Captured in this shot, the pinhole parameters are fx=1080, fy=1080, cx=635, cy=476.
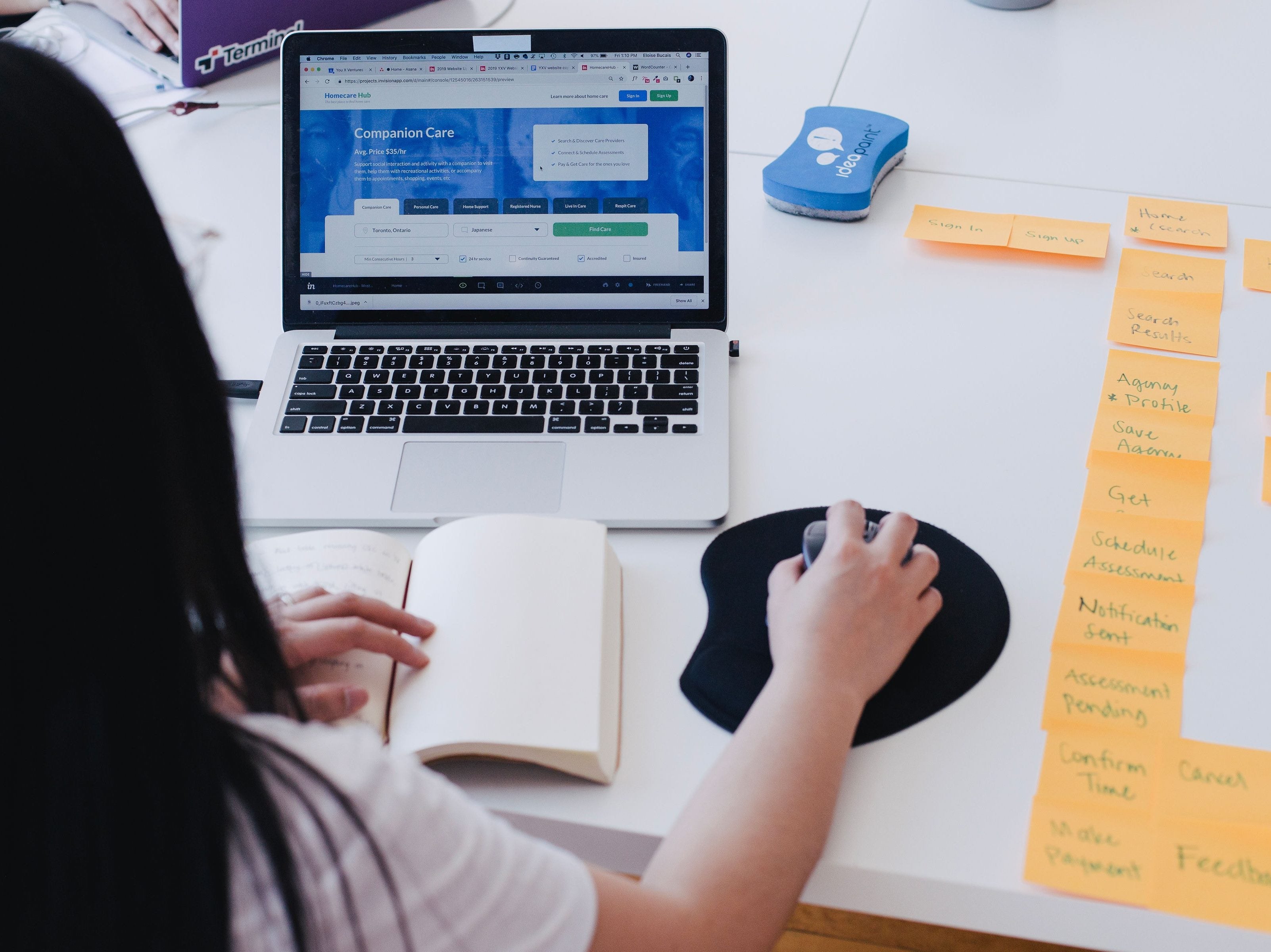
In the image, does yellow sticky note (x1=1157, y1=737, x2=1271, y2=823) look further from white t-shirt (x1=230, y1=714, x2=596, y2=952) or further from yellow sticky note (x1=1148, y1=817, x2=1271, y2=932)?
white t-shirt (x1=230, y1=714, x2=596, y2=952)

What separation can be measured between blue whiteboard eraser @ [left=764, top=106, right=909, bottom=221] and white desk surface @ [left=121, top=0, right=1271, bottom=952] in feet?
0.07

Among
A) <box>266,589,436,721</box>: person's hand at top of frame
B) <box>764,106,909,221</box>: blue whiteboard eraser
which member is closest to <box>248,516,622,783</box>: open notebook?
<box>266,589,436,721</box>: person's hand at top of frame

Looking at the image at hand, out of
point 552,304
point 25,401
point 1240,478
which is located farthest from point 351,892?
point 1240,478

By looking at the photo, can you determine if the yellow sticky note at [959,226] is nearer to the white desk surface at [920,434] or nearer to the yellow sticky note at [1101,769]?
the white desk surface at [920,434]

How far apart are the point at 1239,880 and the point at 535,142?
2.29 feet

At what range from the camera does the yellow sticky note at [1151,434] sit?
2.66ft

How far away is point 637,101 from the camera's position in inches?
34.3

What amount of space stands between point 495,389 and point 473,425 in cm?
4

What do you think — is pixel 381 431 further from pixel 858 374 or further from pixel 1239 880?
pixel 1239 880

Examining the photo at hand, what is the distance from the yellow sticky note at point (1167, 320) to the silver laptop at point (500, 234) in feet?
1.15

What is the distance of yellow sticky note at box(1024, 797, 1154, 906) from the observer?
55cm

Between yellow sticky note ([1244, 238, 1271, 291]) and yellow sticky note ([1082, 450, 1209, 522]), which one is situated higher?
yellow sticky note ([1244, 238, 1271, 291])

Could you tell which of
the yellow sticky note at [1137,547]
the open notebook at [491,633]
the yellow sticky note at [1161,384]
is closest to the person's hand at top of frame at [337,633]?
the open notebook at [491,633]

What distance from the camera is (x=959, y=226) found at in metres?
1.05
